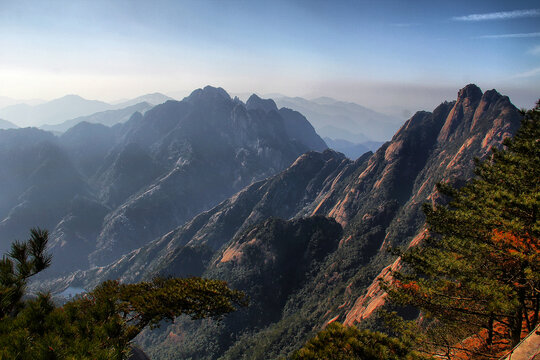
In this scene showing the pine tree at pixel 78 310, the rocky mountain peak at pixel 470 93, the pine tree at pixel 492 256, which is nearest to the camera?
the pine tree at pixel 78 310

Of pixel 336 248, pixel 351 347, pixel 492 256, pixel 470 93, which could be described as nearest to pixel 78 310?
pixel 351 347

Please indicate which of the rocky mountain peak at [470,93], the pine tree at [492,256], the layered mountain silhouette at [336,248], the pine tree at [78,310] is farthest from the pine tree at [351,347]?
the rocky mountain peak at [470,93]

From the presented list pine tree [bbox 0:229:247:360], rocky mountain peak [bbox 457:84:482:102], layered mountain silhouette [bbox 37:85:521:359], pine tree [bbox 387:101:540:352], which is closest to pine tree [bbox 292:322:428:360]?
pine tree [bbox 0:229:247:360]

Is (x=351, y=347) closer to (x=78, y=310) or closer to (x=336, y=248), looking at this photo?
(x=78, y=310)

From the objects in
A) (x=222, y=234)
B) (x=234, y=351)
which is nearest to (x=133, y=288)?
(x=234, y=351)

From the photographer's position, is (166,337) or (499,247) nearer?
(499,247)

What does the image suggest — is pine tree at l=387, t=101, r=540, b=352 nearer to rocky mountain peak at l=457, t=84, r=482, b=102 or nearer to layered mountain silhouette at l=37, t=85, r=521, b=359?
layered mountain silhouette at l=37, t=85, r=521, b=359

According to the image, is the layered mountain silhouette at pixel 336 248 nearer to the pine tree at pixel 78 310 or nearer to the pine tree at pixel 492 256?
the pine tree at pixel 492 256

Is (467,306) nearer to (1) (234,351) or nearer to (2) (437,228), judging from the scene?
(2) (437,228)
